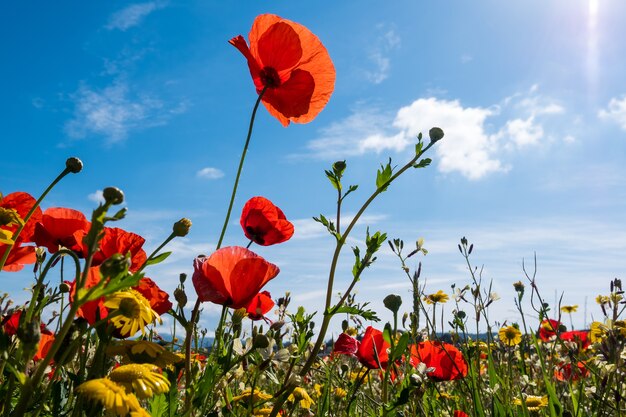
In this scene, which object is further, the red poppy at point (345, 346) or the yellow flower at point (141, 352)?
the red poppy at point (345, 346)

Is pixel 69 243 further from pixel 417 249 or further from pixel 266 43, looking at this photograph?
pixel 417 249

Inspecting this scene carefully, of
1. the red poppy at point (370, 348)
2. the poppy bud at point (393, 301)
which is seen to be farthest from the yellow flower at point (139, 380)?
the red poppy at point (370, 348)

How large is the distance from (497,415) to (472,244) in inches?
38.4

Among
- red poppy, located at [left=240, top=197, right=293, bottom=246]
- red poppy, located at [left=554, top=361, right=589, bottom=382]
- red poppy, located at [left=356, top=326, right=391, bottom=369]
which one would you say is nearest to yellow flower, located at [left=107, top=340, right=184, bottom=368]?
red poppy, located at [left=240, top=197, right=293, bottom=246]

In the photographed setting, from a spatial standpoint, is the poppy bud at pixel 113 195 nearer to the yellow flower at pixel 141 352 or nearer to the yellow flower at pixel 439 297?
the yellow flower at pixel 141 352

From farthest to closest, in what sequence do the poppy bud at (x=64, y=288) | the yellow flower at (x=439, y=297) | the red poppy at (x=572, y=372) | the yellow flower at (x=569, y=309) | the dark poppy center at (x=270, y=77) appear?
the yellow flower at (x=569, y=309), the yellow flower at (x=439, y=297), the red poppy at (x=572, y=372), the dark poppy center at (x=270, y=77), the poppy bud at (x=64, y=288)

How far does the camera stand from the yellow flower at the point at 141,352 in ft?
3.59

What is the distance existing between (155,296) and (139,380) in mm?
343

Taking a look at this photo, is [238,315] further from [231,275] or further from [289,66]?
[289,66]

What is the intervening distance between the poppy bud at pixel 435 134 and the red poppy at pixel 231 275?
1.75ft

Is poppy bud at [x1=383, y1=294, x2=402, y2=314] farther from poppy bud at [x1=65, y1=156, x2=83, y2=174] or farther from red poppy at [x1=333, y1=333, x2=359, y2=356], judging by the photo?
poppy bud at [x1=65, y1=156, x2=83, y2=174]

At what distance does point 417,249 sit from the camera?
2207mm

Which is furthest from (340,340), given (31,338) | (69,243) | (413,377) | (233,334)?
(31,338)

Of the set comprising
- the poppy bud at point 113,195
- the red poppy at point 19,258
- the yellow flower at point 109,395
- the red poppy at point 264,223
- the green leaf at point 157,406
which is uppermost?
the red poppy at point 264,223
